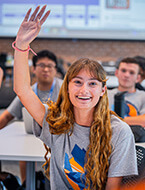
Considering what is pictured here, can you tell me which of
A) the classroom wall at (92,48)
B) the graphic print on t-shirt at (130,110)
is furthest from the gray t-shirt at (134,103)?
the classroom wall at (92,48)

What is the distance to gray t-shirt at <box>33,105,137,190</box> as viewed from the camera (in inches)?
44.4

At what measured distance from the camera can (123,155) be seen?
1.13 meters

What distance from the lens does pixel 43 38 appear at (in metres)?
5.01

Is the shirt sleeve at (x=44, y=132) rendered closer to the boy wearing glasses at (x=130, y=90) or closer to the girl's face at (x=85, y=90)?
the girl's face at (x=85, y=90)

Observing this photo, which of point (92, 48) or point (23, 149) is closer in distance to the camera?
point (23, 149)

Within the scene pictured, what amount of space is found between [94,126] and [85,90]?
0.56 feet

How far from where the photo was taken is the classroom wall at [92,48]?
202 inches

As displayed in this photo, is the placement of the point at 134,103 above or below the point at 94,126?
below

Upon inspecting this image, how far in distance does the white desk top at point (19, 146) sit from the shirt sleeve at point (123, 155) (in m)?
Result: 0.40

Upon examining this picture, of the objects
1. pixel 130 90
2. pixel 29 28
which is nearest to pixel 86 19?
pixel 130 90

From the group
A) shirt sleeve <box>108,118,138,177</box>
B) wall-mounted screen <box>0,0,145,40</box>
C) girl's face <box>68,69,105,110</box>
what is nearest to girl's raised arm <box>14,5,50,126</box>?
girl's face <box>68,69,105,110</box>

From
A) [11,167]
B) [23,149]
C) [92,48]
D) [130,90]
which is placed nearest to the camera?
[23,149]

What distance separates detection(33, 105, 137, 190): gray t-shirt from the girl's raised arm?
0.08m

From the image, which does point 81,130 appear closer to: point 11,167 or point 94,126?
point 94,126
